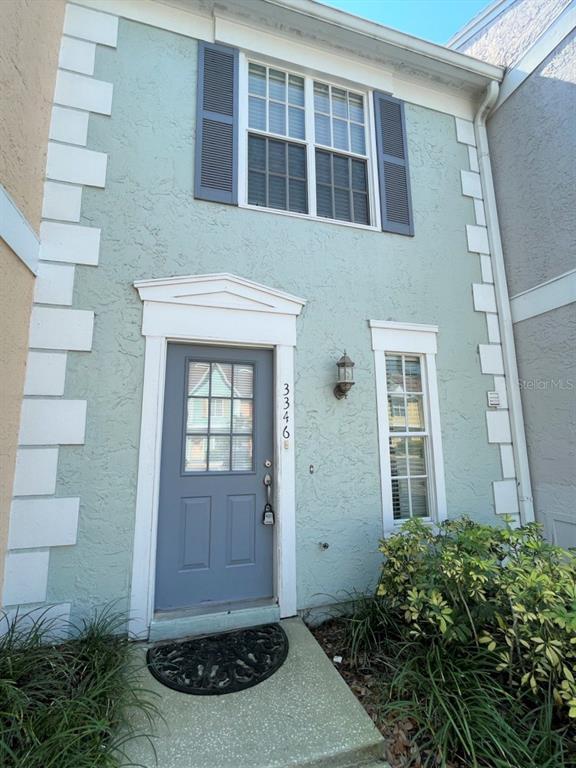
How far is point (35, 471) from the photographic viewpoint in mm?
2883

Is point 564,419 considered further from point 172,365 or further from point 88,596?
point 88,596

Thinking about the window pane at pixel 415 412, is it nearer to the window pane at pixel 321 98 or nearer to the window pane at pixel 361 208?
the window pane at pixel 361 208

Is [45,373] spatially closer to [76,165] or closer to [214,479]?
[214,479]

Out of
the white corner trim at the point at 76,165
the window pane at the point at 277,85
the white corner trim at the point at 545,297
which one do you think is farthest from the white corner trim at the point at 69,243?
the white corner trim at the point at 545,297

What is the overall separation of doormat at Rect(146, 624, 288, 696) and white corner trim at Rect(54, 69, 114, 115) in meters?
4.60

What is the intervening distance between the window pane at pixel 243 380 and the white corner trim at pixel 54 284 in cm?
153

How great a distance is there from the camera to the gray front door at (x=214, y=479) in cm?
323

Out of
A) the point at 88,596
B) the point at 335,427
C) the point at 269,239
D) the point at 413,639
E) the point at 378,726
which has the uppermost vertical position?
the point at 269,239

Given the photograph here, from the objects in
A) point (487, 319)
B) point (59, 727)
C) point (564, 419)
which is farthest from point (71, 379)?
point (564, 419)

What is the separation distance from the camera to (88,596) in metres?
2.88

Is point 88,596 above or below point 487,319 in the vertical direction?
below

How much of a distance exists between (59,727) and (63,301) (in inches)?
110

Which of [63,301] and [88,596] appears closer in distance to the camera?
[88,596]

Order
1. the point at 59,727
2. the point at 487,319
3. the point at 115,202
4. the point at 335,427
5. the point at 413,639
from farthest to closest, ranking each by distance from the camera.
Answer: the point at 487,319 < the point at 335,427 < the point at 115,202 < the point at 413,639 < the point at 59,727
